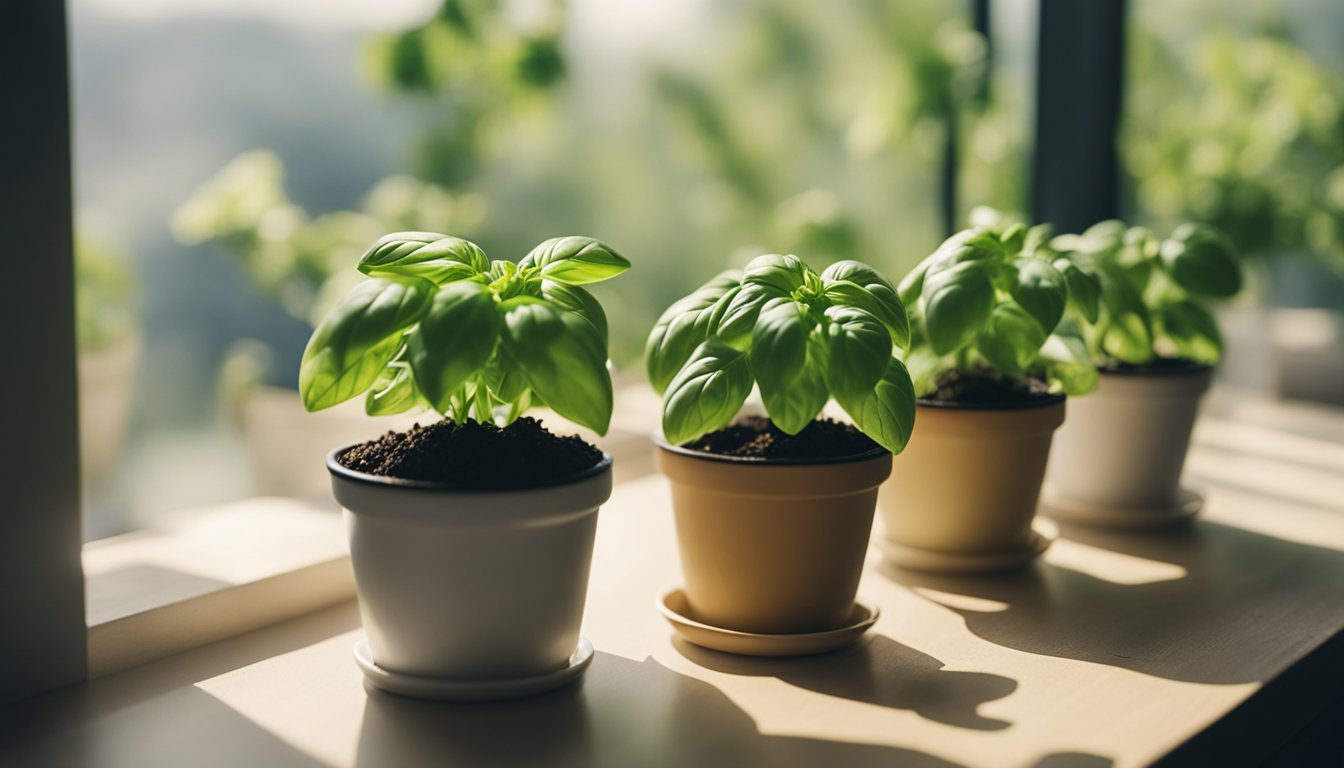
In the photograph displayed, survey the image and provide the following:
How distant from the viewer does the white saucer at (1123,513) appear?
47.6 inches

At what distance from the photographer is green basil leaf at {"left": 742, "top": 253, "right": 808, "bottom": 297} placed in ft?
2.86

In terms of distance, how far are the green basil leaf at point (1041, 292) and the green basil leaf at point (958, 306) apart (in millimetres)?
29

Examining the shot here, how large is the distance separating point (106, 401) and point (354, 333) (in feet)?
3.89

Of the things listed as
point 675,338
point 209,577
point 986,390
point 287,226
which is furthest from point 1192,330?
point 287,226

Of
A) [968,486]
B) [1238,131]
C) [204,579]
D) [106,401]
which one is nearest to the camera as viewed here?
[204,579]

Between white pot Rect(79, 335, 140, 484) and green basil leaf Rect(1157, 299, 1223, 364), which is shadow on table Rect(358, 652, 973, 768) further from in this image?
white pot Rect(79, 335, 140, 484)

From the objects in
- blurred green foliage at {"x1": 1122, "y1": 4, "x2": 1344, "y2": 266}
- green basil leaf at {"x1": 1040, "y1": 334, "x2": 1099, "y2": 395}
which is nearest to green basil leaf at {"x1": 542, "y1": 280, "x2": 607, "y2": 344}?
green basil leaf at {"x1": 1040, "y1": 334, "x2": 1099, "y2": 395}

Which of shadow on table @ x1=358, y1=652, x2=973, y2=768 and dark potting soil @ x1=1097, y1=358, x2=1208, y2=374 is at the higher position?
dark potting soil @ x1=1097, y1=358, x2=1208, y2=374

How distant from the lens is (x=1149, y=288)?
1.28 metres

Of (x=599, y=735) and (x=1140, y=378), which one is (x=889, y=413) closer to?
(x=599, y=735)

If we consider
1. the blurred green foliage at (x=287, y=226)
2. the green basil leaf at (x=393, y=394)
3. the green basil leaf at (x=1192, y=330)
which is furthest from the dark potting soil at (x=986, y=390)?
the blurred green foliage at (x=287, y=226)

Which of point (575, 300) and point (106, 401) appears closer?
point (575, 300)

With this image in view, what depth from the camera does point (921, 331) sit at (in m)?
1.04

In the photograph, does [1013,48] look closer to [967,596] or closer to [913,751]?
[967,596]
